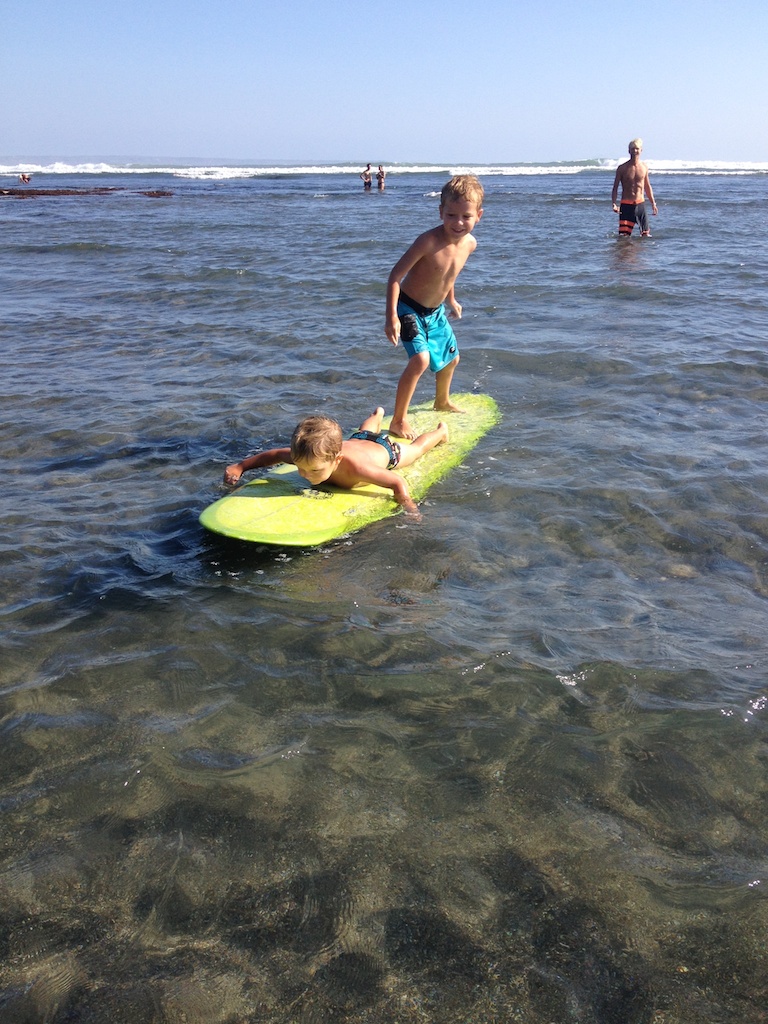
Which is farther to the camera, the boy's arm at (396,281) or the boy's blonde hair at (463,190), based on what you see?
the boy's arm at (396,281)

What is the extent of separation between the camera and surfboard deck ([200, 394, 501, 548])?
448cm

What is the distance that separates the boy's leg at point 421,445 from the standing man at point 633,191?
11332 mm

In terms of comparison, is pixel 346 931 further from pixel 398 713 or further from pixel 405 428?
pixel 405 428

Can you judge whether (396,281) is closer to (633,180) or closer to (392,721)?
(392,721)

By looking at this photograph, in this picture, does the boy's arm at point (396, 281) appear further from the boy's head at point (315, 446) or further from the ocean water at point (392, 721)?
the boy's head at point (315, 446)

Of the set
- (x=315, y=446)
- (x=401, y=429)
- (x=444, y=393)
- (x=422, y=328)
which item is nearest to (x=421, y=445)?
(x=401, y=429)

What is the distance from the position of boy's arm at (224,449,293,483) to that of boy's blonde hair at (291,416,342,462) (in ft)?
1.29

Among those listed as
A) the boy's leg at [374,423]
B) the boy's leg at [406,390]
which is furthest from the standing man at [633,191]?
the boy's leg at [374,423]

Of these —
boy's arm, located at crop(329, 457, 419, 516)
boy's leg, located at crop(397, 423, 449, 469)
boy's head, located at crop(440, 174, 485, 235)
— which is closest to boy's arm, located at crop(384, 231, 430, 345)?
boy's head, located at crop(440, 174, 485, 235)

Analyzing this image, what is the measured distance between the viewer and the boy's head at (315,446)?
4660 millimetres

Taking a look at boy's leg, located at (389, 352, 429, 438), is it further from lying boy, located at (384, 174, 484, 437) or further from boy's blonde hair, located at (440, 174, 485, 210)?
boy's blonde hair, located at (440, 174, 485, 210)

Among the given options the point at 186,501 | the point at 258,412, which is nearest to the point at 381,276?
the point at 258,412

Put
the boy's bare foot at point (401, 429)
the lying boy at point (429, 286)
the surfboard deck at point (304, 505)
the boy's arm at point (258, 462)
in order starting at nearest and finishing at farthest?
the surfboard deck at point (304, 505) < the boy's arm at point (258, 462) < the lying boy at point (429, 286) < the boy's bare foot at point (401, 429)

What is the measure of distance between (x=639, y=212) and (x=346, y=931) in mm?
16281
